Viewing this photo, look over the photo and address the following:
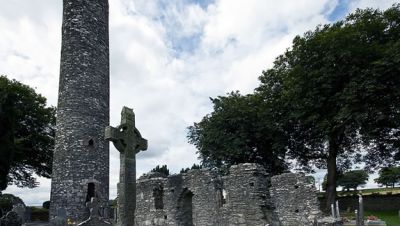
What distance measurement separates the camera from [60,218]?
19562 mm

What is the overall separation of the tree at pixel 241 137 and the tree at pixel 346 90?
1287 mm

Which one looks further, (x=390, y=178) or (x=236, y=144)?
(x=390, y=178)

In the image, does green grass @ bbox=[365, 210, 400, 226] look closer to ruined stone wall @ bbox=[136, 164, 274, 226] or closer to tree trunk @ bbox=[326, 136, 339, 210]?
tree trunk @ bbox=[326, 136, 339, 210]

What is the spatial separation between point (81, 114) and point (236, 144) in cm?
1126

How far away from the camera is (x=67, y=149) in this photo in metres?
20.3

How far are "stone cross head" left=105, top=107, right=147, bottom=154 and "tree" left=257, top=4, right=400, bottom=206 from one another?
15612 mm

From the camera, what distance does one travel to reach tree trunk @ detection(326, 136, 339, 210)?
24.8m

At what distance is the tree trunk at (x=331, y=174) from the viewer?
24797mm

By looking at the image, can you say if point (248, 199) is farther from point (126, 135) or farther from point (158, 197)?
point (126, 135)

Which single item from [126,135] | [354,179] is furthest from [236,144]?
[354,179]

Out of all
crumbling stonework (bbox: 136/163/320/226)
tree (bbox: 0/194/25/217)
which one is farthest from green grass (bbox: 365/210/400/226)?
tree (bbox: 0/194/25/217)

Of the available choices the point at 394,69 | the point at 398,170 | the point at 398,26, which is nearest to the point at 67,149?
the point at 394,69

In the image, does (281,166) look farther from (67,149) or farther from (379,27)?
(67,149)

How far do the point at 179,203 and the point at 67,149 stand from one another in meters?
6.06
